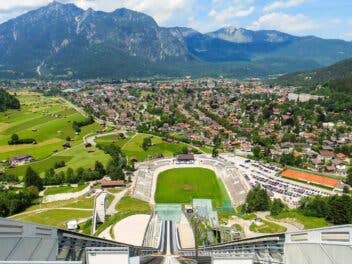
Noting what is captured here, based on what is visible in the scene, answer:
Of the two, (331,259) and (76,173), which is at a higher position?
(331,259)

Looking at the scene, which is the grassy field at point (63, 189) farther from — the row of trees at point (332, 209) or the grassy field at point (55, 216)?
the row of trees at point (332, 209)

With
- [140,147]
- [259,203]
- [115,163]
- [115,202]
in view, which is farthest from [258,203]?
[140,147]

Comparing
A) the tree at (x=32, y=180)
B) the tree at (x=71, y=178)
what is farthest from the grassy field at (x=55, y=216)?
the tree at (x=71, y=178)

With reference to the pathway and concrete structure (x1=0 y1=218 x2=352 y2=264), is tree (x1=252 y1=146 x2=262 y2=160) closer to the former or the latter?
the pathway

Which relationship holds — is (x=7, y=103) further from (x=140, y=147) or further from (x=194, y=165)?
(x=194, y=165)

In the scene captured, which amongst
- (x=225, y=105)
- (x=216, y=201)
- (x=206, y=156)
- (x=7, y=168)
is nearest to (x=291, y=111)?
(x=225, y=105)

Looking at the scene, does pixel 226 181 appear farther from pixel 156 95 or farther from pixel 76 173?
pixel 156 95
